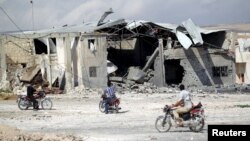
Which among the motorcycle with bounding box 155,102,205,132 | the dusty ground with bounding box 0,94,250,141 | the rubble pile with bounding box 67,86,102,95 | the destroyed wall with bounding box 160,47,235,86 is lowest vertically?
the dusty ground with bounding box 0,94,250,141

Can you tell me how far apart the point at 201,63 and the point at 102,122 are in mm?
20019

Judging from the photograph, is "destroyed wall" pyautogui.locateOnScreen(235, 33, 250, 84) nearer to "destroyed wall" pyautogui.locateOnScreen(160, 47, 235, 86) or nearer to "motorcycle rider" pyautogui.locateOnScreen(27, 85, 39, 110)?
"destroyed wall" pyautogui.locateOnScreen(160, 47, 235, 86)

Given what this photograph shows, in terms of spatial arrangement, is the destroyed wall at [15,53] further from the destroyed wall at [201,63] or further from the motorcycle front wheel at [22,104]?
the motorcycle front wheel at [22,104]

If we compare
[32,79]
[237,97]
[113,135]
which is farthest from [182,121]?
[32,79]

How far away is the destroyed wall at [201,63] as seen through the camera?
1457 inches

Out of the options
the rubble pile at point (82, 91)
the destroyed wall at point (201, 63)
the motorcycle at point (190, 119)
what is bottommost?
the motorcycle at point (190, 119)

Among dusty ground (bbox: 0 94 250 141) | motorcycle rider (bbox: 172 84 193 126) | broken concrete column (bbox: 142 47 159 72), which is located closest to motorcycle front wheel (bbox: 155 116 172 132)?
dusty ground (bbox: 0 94 250 141)

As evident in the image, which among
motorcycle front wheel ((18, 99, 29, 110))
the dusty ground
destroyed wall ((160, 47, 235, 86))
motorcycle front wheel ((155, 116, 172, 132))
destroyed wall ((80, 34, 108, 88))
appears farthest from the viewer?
destroyed wall ((160, 47, 235, 86))

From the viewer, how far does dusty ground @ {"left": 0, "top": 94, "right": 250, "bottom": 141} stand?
14336 millimetres

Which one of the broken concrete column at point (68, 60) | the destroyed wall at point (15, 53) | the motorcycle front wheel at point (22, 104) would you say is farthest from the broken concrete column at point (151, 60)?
the motorcycle front wheel at point (22, 104)

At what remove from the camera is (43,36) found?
36.7 m

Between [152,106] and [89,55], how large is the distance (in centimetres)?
1169

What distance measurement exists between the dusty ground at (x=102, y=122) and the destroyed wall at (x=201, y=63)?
855cm

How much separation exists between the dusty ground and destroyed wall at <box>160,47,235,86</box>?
855cm
